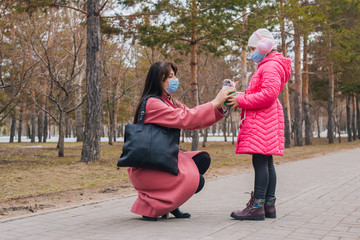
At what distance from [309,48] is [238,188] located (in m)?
25.1

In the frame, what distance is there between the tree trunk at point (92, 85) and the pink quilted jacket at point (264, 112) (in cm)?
900

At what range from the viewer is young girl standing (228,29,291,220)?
167 inches

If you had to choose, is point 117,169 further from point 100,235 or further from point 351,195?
point 100,235

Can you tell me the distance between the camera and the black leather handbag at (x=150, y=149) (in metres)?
4.03

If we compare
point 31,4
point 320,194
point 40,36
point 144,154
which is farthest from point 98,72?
point 144,154

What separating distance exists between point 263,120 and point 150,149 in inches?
49.3

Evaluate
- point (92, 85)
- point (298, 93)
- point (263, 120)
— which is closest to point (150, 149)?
point (263, 120)

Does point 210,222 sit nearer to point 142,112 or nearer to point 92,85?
point 142,112

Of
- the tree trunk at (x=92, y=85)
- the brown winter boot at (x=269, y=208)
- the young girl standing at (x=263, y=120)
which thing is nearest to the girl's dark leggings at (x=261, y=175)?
the young girl standing at (x=263, y=120)

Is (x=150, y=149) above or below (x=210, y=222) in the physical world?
above

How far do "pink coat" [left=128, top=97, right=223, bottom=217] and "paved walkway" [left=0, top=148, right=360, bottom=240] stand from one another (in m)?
0.23

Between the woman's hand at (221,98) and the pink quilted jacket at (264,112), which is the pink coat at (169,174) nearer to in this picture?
the woman's hand at (221,98)

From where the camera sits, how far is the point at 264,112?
171 inches

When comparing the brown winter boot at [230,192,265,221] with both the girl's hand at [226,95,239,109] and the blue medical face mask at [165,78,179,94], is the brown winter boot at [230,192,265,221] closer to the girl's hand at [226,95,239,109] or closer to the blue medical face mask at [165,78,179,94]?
the girl's hand at [226,95,239,109]
